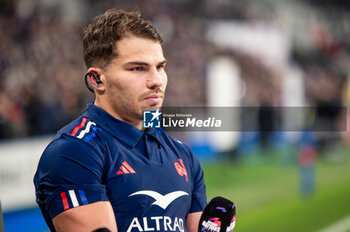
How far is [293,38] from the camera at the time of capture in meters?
22.3

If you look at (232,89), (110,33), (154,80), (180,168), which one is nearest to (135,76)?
(154,80)

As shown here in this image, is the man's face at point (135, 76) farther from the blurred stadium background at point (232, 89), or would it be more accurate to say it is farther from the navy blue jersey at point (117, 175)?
the blurred stadium background at point (232, 89)

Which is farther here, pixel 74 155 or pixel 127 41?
pixel 127 41

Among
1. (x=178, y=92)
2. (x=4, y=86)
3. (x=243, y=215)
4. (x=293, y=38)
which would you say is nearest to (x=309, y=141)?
(x=243, y=215)

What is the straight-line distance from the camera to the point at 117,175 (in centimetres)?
210

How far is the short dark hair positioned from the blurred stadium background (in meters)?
0.35

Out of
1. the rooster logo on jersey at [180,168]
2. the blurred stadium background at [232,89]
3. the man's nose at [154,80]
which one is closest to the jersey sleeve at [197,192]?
the rooster logo on jersey at [180,168]

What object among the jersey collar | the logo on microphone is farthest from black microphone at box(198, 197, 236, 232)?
the jersey collar

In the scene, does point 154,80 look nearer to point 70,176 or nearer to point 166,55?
point 70,176

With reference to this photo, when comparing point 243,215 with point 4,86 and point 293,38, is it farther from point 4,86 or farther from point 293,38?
point 293,38

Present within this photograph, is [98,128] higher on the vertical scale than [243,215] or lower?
higher

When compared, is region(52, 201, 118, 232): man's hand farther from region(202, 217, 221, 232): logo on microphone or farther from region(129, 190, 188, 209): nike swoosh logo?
region(202, 217, 221, 232): logo on microphone

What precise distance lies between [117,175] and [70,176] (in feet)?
0.59

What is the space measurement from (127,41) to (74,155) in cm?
49
